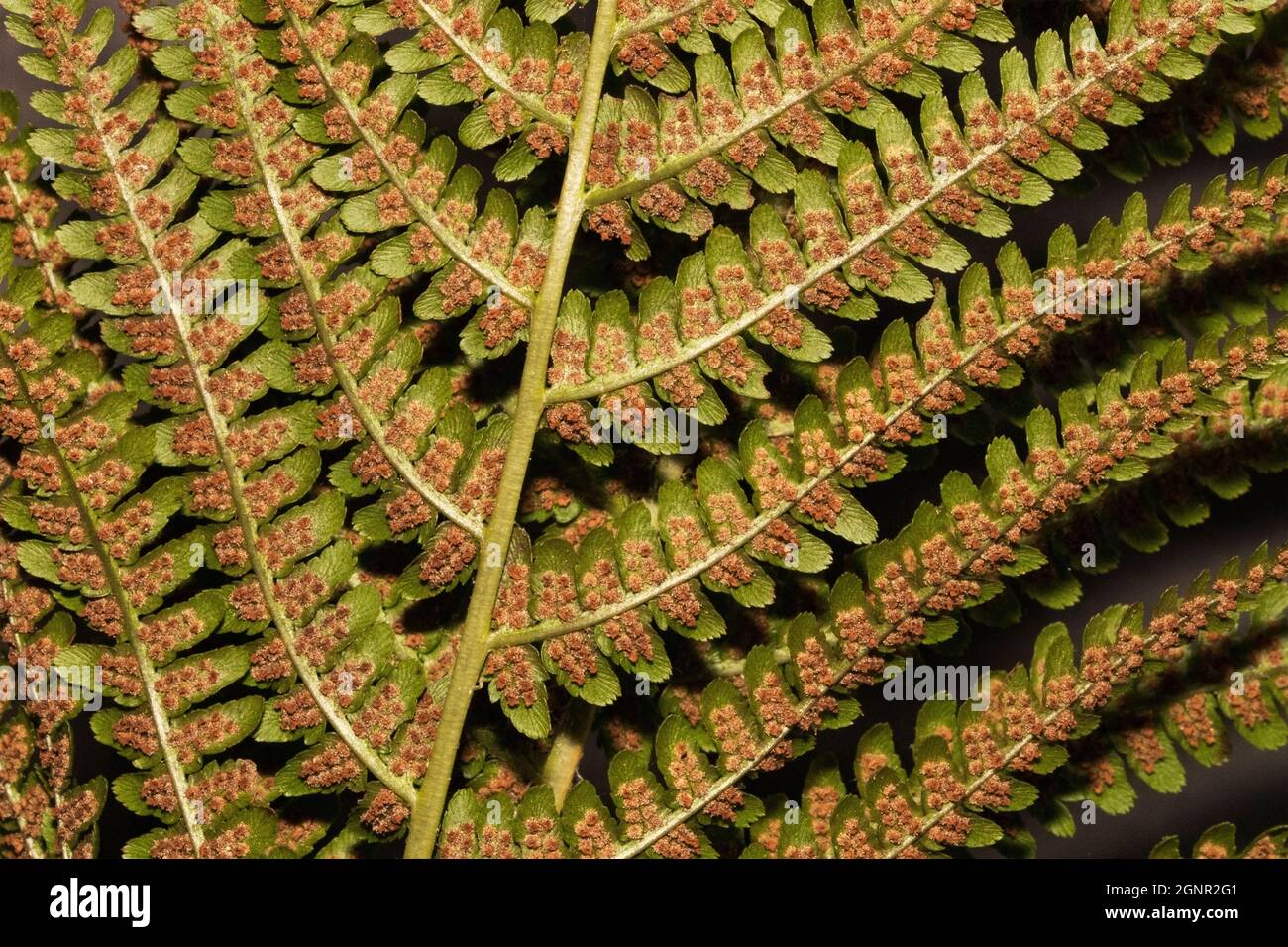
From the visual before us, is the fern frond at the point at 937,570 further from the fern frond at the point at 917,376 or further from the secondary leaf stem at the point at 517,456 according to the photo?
the secondary leaf stem at the point at 517,456

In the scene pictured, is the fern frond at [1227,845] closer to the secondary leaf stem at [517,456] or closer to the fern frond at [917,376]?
the fern frond at [917,376]

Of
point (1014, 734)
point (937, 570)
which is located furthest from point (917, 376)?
point (1014, 734)

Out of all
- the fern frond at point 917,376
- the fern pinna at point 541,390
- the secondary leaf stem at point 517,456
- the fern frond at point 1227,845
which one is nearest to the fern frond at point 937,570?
the fern pinna at point 541,390

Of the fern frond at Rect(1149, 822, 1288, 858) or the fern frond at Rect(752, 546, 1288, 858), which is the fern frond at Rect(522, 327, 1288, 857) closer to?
the fern frond at Rect(752, 546, 1288, 858)

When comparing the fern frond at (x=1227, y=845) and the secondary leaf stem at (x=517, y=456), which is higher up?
the secondary leaf stem at (x=517, y=456)

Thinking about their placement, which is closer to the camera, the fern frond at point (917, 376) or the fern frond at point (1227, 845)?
the fern frond at point (917, 376)

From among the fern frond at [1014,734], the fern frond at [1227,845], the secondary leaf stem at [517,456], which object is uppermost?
the secondary leaf stem at [517,456]

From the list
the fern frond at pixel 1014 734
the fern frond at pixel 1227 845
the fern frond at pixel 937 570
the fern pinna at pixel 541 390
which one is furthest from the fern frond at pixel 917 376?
the fern frond at pixel 1227 845
